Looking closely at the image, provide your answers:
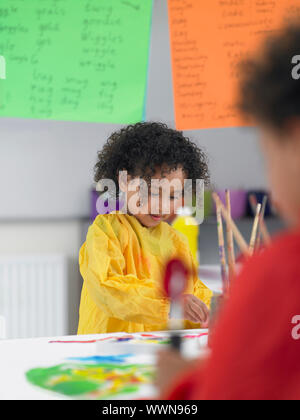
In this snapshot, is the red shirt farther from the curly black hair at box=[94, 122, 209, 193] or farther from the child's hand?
the curly black hair at box=[94, 122, 209, 193]

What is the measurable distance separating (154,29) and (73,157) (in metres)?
0.63

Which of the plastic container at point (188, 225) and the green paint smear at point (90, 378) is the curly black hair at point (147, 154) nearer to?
the green paint smear at point (90, 378)

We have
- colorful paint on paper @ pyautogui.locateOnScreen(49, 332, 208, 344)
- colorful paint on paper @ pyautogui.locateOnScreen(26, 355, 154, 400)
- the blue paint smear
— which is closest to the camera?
colorful paint on paper @ pyautogui.locateOnScreen(26, 355, 154, 400)

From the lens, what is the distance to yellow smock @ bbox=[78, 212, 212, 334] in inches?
37.7

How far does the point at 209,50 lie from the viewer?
1.41m

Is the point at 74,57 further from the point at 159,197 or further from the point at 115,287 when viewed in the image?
the point at 115,287

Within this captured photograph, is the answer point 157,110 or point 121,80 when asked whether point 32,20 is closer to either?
point 121,80

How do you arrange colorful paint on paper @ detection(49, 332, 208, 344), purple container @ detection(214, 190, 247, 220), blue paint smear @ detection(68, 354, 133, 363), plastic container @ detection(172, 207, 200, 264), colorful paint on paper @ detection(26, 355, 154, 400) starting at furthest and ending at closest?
purple container @ detection(214, 190, 247, 220)
plastic container @ detection(172, 207, 200, 264)
colorful paint on paper @ detection(49, 332, 208, 344)
blue paint smear @ detection(68, 354, 133, 363)
colorful paint on paper @ detection(26, 355, 154, 400)

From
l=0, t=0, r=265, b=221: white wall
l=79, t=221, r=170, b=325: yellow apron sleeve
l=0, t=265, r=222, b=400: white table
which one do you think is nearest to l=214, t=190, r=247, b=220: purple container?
l=0, t=0, r=265, b=221: white wall

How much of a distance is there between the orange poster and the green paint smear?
0.77 metres

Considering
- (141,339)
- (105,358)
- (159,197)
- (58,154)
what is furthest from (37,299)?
(105,358)

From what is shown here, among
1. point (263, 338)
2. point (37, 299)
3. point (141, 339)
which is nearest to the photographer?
point (263, 338)

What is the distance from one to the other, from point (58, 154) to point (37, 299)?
0.59 meters
